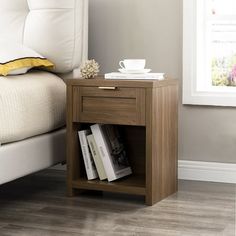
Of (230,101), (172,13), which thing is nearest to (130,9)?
(172,13)

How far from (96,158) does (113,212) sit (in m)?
0.34

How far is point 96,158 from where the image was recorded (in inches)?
119

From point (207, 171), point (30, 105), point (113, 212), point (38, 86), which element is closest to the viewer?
point (113, 212)

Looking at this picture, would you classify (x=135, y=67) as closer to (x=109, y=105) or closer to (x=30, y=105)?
(x=109, y=105)

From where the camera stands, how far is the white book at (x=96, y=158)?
3029 millimetres

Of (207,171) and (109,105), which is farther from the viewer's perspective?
(207,171)

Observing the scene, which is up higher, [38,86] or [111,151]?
[38,86]

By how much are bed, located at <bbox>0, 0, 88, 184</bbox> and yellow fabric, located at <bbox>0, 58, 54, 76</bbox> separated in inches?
1.6

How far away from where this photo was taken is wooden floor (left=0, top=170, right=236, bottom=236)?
2521 millimetres

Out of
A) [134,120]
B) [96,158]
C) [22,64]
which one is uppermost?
[22,64]

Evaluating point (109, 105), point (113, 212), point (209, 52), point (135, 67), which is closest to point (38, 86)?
point (109, 105)

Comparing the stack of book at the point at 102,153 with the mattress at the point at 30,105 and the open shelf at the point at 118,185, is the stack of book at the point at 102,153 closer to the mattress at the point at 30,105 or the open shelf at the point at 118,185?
the open shelf at the point at 118,185

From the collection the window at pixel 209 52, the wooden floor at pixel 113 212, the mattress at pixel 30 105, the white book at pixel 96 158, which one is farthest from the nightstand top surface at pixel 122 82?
the wooden floor at pixel 113 212

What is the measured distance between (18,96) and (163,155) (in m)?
0.72
